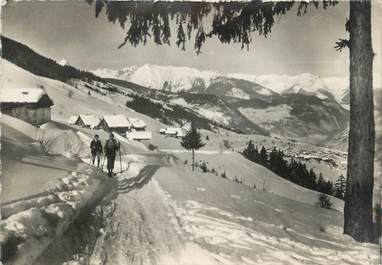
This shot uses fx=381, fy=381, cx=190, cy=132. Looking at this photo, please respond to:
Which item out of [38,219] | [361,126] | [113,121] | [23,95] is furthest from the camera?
[113,121]

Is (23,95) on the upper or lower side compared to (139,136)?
upper

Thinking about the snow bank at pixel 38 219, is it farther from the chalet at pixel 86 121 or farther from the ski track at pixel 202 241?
the chalet at pixel 86 121

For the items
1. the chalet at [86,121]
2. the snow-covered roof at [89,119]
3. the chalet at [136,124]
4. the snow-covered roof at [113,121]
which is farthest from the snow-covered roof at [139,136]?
the snow-covered roof at [89,119]

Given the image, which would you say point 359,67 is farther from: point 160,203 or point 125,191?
point 125,191

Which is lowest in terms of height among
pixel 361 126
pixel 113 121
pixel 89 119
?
pixel 113 121

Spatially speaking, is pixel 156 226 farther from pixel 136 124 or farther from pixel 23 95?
pixel 136 124

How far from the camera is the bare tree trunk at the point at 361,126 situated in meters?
7.34

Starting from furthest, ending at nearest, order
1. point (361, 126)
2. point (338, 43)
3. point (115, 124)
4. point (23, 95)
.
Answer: point (115, 124), point (23, 95), point (338, 43), point (361, 126)

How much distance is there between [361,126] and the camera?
294 inches

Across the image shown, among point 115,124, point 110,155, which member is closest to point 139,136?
point 115,124

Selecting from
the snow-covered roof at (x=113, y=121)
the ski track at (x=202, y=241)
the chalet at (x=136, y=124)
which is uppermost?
the snow-covered roof at (x=113, y=121)

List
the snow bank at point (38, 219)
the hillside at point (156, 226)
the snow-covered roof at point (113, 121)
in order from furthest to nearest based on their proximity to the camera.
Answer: the snow-covered roof at point (113, 121) → the hillside at point (156, 226) → the snow bank at point (38, 219)

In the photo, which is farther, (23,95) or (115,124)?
(115,124)

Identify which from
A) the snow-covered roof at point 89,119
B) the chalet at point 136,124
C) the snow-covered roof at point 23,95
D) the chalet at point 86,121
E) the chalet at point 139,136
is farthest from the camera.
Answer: the chalet at point 136,124
